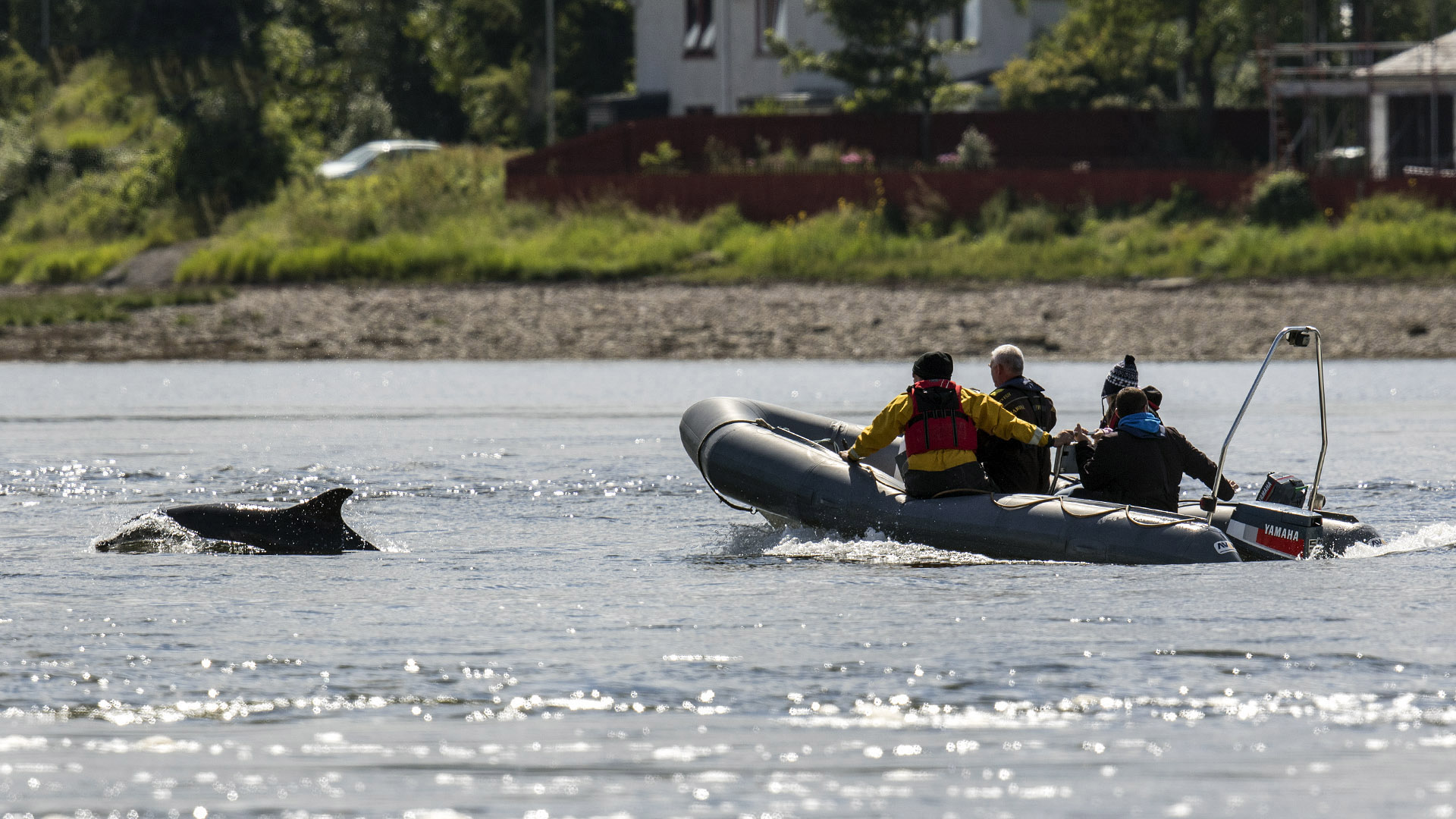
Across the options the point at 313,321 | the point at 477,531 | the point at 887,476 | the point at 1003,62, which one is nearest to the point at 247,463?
the point at 477,531

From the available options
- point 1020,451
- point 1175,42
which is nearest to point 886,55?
point 1175,42

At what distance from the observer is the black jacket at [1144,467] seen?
10.9 meters

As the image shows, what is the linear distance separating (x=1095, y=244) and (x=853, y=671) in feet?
80.9

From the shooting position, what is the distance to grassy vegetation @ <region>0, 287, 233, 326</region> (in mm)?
→ 30609

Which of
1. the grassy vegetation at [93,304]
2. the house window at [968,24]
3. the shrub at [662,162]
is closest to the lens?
the grassy vegetation at [93,304]

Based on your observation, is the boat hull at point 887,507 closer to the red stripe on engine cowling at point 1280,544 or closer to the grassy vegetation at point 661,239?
the red stripe on engine cowling at point 1280,544

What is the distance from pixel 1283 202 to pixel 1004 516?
2267 cm

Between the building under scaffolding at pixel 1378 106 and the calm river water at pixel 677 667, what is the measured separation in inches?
796

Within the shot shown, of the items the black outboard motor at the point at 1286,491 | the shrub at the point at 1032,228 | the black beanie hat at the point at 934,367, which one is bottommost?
the black outboard motor at the point at 1286,491

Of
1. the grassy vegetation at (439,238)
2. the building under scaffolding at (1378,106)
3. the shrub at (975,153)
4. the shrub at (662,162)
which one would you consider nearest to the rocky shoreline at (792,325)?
the grassy vegetation at (439,238)

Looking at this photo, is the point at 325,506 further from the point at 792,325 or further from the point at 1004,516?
the point at 792,325

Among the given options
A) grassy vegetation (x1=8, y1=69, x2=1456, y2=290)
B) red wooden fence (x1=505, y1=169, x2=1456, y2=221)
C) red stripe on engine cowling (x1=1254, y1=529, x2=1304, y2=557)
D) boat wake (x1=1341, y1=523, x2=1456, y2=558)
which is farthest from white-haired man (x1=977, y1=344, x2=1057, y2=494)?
red wooden fence (x1=505, y1=169, x2=1456, y2=221)

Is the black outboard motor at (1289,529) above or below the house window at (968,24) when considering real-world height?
below

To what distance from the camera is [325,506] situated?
11.6 meters
